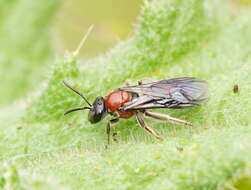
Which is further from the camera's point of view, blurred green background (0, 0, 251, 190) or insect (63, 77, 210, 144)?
insect (63, 77, 210, 144)

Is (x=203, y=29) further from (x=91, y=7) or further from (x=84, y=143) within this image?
(x=91, y=7)

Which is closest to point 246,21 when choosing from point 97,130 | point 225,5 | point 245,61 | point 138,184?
point 225,5

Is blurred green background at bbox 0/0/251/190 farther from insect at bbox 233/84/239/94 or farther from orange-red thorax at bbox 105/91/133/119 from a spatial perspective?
orange-red thorax at bbox 105/91/133/119

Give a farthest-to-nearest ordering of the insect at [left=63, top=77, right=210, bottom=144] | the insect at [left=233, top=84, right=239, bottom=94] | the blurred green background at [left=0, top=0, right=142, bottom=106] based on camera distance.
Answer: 1. the blurred green background at [left=0, top=0, right=142, bottom=106]
2. the insect at [left=63, top=77, right=210, bottom=144]
3. the insect at [left=233, top=84, right=239, bottom=94]

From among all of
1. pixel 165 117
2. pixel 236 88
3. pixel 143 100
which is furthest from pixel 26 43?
pixel 236 88

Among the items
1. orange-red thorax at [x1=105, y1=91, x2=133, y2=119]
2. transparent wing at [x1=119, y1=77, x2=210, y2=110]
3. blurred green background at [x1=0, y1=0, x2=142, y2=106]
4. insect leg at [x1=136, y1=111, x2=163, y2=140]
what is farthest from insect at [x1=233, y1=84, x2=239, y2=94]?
blurred green background at [x1=0, y1=0, x2=142, y2=106]

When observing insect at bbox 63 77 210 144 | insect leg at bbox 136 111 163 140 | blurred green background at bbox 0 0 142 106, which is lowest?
insect leg at bbox 136 111 163 140

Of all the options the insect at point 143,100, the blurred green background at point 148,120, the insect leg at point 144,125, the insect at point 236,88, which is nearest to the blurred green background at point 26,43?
the blurred green background at point 148,120

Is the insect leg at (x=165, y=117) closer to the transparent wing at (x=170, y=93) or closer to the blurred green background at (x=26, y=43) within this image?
the transparent wing at (x=170, y=93)
